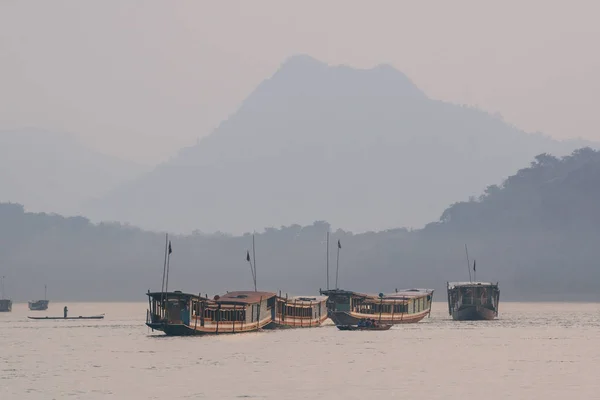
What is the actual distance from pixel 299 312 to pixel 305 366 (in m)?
67.7

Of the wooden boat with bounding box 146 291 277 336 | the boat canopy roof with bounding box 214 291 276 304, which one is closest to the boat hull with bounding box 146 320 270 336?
the wooden boat with bounding box 146 291 277 336

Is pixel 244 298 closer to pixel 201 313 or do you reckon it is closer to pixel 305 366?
pixel 201 313

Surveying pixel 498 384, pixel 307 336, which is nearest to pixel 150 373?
pixel 498 384

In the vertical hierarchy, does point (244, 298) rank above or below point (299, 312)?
above

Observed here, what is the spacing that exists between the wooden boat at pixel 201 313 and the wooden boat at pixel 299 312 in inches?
429

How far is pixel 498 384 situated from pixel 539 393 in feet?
26.7

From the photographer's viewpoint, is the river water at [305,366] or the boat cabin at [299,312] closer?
the river water at [305,366]

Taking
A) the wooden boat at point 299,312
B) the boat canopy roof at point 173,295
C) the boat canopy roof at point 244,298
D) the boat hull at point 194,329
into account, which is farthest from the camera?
the wooden boat at point 299,312

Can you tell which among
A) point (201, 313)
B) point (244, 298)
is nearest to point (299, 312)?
point (244, 298)

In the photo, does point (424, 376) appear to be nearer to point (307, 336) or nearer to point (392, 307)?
point (307, 336)

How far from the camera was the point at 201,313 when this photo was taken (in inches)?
6019

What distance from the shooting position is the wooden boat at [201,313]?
491ft

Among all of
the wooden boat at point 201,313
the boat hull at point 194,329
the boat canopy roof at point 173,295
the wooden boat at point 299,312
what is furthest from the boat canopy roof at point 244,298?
the boat canopy roof at point 173,295

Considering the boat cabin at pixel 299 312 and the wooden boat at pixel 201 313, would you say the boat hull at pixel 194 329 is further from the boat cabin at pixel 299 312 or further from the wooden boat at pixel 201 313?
the boat cabin at pixel 299 312
